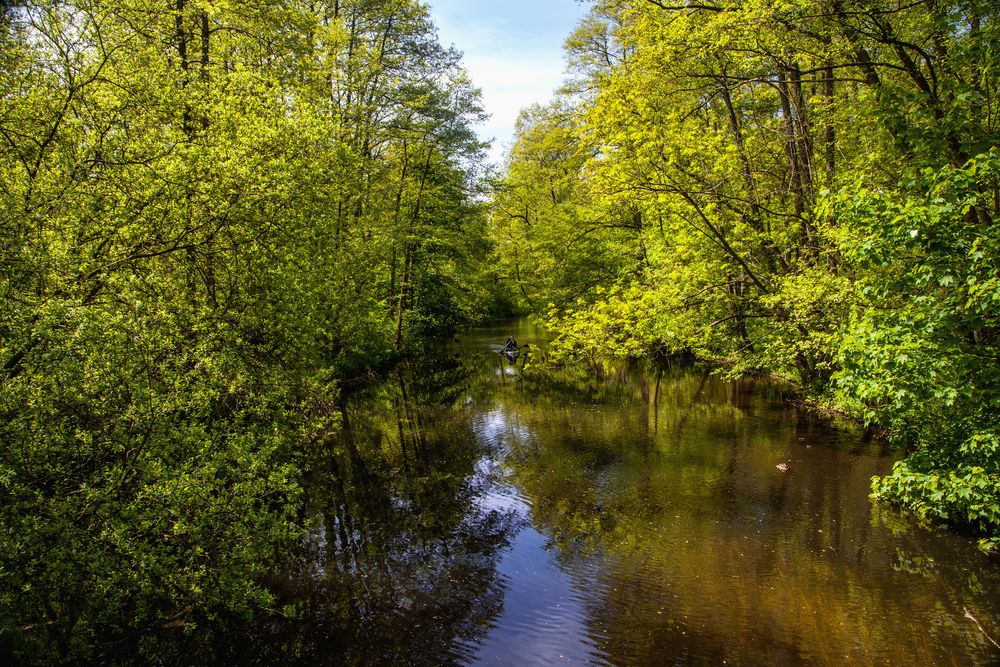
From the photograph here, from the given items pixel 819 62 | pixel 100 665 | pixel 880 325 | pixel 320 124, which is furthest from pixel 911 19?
pixel 100 665

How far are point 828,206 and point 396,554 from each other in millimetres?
7934

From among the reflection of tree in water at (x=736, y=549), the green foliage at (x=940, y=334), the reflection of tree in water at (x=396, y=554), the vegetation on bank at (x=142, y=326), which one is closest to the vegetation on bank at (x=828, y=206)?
the green foliage at (x=940, y=334)

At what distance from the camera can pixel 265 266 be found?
8.23 m

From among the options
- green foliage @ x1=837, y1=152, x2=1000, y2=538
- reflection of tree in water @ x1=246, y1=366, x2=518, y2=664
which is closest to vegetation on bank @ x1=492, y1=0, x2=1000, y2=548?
green foliage @ x1=837, y1=152, x2=1000, y2=538

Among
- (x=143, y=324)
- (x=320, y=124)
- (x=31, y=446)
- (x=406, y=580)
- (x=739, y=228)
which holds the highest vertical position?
(x=320, y=124)

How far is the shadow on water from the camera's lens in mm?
5758

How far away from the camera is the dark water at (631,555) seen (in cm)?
575

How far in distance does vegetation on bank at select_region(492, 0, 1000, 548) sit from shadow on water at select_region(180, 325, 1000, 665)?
1163mm

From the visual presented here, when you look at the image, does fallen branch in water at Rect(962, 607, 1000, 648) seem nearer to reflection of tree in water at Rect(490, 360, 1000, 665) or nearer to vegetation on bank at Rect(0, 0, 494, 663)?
Result: reflection of tree in water at Rect(490, 360, 1000, 665)

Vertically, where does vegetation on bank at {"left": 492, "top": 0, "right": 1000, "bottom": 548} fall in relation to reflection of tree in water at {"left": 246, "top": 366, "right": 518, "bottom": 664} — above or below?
above

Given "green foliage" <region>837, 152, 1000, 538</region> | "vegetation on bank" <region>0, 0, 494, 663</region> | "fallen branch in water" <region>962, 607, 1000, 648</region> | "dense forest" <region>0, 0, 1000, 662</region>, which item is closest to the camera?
"vegetation on bank" <region>0, 0, 494, 663</region>

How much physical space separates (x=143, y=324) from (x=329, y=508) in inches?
223

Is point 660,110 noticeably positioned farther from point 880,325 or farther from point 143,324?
point 143,324

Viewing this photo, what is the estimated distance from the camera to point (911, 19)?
8203mm
